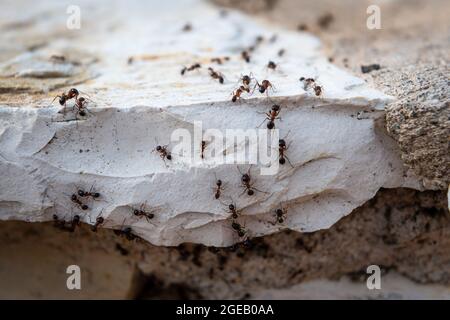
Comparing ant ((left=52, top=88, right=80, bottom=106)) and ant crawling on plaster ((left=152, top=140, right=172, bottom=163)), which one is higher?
ant ((left=52, top=88, right=80, bottom=106))

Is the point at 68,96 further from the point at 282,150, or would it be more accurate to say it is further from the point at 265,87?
the point at 282,150

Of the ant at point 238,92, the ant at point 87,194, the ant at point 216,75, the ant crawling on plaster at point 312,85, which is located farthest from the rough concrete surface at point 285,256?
the ant at point 216,75

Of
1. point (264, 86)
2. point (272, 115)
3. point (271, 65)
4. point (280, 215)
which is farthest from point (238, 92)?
point (280, 215)

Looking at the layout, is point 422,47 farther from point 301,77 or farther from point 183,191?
point 183,191

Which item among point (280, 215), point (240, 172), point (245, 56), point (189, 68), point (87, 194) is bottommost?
point (280, 215)

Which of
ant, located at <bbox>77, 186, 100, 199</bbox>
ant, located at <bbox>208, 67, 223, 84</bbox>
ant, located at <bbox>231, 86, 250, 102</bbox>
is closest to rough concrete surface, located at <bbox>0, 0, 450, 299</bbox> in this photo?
ant, located at <bbox>77, 186, 100, 199</bbox>

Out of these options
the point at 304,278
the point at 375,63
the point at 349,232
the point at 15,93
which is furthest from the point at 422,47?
the point at 15,93

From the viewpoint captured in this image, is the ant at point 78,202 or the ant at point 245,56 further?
the ant at point 245,56

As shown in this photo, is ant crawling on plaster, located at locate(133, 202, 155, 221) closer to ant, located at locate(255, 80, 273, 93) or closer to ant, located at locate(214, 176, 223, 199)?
ant, located at locate(214, 176, 223, 199)

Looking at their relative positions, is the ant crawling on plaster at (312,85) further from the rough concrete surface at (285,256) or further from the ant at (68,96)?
the ant at (68,96)

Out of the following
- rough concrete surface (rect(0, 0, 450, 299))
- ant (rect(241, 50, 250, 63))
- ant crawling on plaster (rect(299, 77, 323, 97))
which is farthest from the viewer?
ant (rect(241, 50, 250, 63))

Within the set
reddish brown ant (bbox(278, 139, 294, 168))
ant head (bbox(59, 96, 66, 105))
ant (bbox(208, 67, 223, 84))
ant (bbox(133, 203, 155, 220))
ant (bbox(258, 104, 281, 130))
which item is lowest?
ant (bbox(133, 203, 155, 220))
